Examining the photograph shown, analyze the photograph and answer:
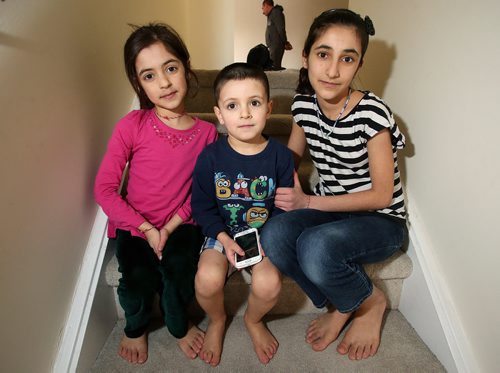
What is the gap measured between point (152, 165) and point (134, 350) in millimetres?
541

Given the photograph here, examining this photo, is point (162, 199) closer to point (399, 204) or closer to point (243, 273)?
point (243, 273)

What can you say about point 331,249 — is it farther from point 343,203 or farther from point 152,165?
point 152,165

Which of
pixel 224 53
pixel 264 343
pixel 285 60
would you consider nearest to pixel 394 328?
pixel 264 343

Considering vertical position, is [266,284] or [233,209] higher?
[233,209]

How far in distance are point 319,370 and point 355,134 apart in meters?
0.67

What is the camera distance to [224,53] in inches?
123

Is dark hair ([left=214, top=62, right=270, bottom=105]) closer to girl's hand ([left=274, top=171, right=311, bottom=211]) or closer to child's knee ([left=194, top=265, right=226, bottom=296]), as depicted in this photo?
girl's hand ([left=274, top=171, right=311, bottom=211])

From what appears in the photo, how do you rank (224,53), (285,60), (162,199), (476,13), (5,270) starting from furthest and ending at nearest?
(285,60) < (224,53) < (162,199) < (476,13) < (5,270)

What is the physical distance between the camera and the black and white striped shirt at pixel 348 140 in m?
0.92

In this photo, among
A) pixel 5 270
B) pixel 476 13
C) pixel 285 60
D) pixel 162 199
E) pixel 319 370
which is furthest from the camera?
pixel 285 60

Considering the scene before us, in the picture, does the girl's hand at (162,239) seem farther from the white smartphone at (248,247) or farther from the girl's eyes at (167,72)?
the girl's eyes at (167,72)

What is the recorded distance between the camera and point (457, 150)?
87 cm

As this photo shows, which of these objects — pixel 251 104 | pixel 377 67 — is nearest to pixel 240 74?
pixel 251 104

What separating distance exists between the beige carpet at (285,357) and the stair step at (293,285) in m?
0.07
